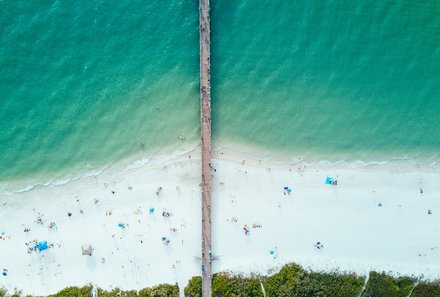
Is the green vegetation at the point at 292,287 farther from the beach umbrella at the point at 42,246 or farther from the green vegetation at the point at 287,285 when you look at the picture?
the beach umbrella at the point at 42,246

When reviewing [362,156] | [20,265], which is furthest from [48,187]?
[362,156]

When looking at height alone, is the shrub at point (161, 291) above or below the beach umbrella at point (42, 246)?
below

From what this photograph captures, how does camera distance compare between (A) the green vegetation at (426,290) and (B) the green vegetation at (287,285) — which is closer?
(B) the green vegetation at (287,285)

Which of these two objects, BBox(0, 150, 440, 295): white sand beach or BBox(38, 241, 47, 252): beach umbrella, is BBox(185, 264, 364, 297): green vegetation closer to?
BBox(0, 150, 440, 295): white sand beach

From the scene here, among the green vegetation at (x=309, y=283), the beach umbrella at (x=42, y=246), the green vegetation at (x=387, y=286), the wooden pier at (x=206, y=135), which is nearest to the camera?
the green vegetation at (x=309, y=283)

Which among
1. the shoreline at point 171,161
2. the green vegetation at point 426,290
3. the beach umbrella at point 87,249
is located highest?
the shoreline at point 171,161

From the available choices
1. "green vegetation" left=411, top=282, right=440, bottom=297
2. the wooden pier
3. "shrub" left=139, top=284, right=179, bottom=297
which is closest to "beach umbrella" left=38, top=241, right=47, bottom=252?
"shrub" left=139, top=284, right=179, bottom=297

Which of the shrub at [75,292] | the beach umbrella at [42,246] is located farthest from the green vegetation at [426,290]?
the beach umbrella at [42,246]

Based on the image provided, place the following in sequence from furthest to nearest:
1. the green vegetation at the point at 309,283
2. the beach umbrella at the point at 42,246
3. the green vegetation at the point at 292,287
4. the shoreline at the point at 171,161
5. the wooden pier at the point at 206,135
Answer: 1. the shoreline at the point at 171,161
2. the beach umbrella at the point at 42,246
3. the wooden pier at the point at 206,135
4. the green vegetation at the point at 292,287
5. the green vegetation at the point at 309,283
